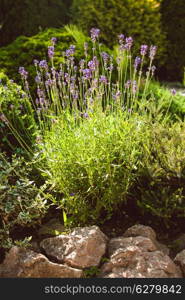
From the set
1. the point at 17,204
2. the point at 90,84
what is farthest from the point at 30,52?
the point at 17,204

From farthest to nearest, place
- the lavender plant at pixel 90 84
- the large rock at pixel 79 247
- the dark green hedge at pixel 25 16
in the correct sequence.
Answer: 1. the dark green hedge at pixel 25 16
2. the lavender plant at pixel 90 84
3. the large rock at pixel 79 247

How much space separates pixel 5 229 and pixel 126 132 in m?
0.93

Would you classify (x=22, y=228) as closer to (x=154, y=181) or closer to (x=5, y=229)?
(x=5, y=229)

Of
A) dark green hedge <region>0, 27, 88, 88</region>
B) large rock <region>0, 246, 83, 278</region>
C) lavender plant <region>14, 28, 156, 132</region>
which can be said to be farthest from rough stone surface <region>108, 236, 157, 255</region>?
dark green hedge <region>0, 27, 88, 88</region>

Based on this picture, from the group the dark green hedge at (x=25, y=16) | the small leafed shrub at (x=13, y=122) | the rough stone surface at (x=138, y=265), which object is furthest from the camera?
the dark green hedge at (x=25, y=16)

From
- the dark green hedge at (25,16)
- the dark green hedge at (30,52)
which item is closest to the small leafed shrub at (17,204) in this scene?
the dark green hedge at (30,52)

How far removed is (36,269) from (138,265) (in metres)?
0.55

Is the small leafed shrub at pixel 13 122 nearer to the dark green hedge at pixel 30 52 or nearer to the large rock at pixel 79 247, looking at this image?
the large rock at pixel 79 247

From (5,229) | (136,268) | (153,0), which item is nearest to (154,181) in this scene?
(136,268)

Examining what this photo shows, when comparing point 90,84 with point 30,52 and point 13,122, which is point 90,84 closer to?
point 13,122

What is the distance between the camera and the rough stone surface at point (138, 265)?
2.89 meters

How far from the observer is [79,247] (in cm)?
302

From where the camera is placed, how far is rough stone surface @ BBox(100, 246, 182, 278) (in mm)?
2893

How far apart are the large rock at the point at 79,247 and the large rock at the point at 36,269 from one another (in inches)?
2.4
